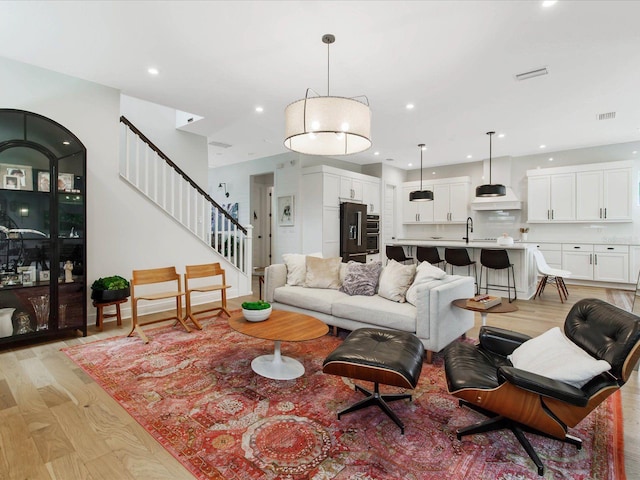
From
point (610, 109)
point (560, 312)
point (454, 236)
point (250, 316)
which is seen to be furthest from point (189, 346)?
point (454, 236)

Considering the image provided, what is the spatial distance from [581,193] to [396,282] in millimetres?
5792

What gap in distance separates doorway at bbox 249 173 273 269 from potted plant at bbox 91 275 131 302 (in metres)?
4.72

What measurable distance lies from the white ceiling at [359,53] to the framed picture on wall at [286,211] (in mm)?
2403

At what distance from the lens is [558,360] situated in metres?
1.84

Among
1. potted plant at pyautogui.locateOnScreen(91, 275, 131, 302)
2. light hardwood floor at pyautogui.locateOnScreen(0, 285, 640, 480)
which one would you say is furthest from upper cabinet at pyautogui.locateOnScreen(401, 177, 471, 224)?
potted plant at pyautogui.locateOnScreen(91, 275, 131, 302)

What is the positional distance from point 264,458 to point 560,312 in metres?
4.78

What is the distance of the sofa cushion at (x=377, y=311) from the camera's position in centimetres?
310

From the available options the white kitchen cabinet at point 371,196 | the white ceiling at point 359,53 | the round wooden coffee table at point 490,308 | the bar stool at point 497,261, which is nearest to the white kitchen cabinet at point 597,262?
the bar stool at point 497,261

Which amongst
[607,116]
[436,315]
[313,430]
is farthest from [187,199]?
[607,116]

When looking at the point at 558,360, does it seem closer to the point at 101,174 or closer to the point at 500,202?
the point at 101,174

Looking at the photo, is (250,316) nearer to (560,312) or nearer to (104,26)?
(104,26)

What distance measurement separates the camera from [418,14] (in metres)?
2.65

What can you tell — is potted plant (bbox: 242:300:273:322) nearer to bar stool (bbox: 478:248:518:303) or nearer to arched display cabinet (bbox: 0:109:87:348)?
arched display cabinet (bbox: 0:109:87:348)

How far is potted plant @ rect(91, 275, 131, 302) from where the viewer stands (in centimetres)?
384
